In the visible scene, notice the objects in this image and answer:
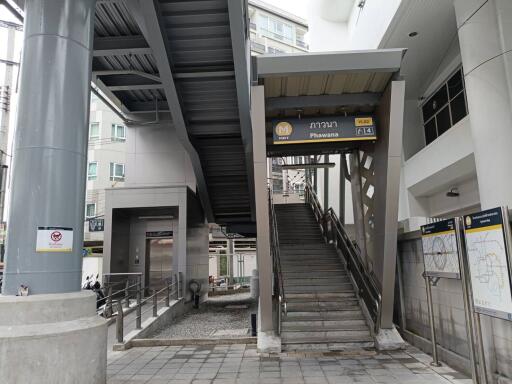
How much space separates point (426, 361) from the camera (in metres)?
6.18

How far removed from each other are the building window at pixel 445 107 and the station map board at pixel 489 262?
654cm

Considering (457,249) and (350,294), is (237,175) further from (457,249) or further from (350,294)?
(457,249)

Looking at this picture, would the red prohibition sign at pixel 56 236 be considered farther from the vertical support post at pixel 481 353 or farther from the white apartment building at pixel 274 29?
the white apartment building at pixel 274 29

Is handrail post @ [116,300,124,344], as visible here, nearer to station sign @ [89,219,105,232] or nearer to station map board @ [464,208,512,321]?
station map board @ [464,208,512,321]

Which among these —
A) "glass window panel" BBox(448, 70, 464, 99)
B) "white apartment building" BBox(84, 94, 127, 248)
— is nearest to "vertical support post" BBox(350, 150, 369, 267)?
"glass window panel" BBox(448, 70, 464, 99)

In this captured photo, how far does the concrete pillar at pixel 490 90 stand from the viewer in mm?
6031

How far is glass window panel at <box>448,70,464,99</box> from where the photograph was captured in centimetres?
1047

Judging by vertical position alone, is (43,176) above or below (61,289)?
above

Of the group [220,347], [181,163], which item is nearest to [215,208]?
[181,163]

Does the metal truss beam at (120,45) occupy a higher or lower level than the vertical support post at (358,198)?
higher

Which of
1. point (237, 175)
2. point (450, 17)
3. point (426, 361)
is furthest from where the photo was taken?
point (237, 175)

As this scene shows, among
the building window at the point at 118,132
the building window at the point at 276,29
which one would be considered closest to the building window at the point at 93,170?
the building window at the point at 118,132

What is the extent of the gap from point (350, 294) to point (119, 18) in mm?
7405

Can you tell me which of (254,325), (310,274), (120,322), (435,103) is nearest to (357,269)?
(310,274)
